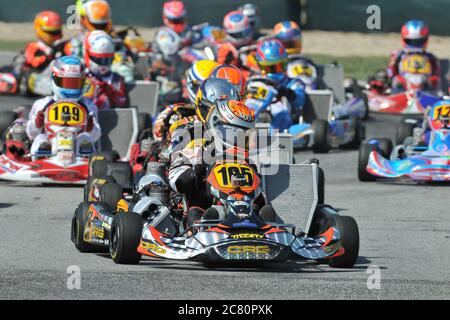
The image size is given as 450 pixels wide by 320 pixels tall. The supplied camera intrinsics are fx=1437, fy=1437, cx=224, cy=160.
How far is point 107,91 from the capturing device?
55.0 feet

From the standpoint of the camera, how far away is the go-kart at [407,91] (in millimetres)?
20969

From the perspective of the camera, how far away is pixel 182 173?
31.7 feet

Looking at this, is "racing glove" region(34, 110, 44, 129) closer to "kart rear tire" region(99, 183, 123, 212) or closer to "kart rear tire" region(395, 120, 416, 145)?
"kart rear tire" region(99, 183, 123, 212)

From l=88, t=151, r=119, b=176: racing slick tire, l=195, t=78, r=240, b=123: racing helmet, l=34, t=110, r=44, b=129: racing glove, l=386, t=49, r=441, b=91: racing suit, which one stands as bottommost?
l=386, t=49, r=441, b=91: racing suit

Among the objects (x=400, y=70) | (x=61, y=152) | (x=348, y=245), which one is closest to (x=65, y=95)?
(x=61, y=152)

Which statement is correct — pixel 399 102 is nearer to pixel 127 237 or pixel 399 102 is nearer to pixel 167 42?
pixel 167 42

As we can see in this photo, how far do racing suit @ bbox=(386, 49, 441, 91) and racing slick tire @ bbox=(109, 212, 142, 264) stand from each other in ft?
41.7

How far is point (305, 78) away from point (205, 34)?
5.17 metres

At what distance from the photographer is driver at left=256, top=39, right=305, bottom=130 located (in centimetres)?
1703

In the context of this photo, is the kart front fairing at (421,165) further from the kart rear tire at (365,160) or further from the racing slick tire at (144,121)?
the racing slick tire at (144,121)

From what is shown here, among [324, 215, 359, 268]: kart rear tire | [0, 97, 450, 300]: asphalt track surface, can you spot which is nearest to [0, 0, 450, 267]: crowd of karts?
[324, 215, 359, 268]: kart rear tire

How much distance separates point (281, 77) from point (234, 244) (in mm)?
8486
